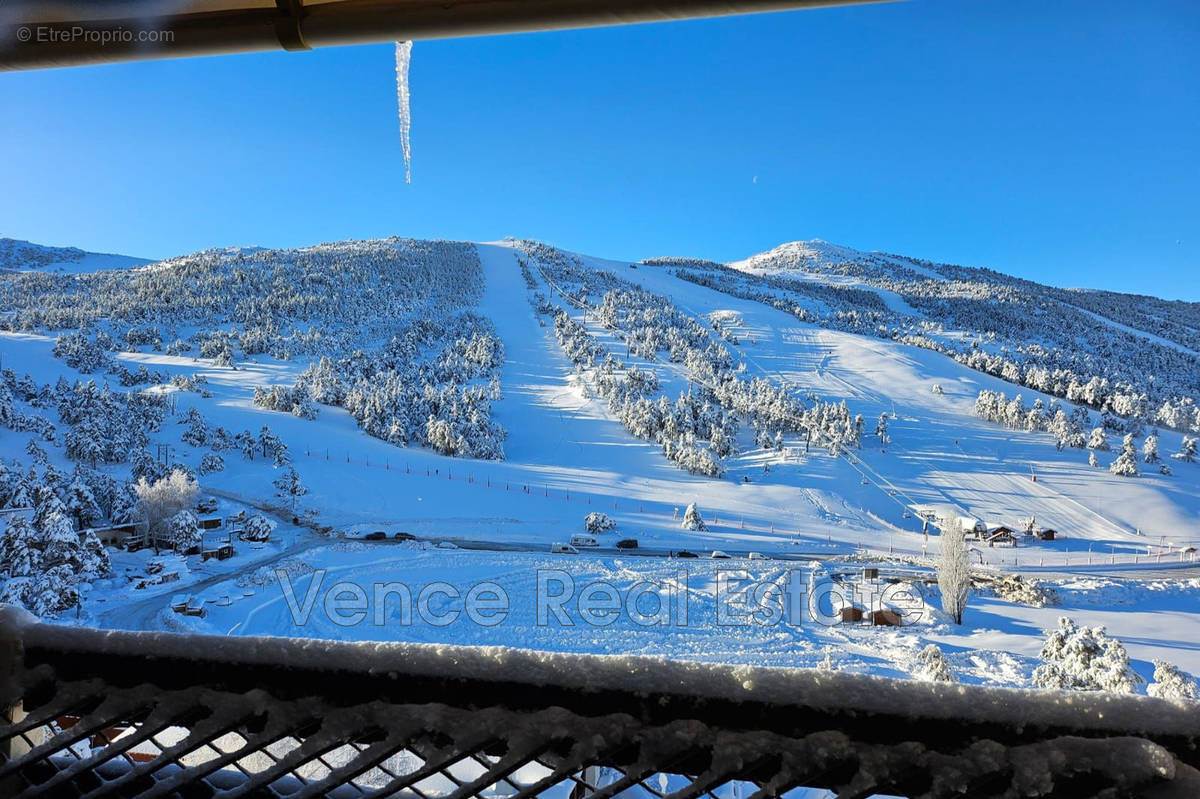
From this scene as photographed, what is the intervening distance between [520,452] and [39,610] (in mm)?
22015

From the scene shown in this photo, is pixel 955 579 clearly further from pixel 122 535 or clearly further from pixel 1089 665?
pixel 122 535

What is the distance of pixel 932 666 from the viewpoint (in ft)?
30.3

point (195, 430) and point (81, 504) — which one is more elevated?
point (195, 430)

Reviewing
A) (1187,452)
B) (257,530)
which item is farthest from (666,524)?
(1187,452)

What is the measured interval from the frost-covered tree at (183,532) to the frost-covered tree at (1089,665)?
67.1 ft

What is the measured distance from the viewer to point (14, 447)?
2227cm

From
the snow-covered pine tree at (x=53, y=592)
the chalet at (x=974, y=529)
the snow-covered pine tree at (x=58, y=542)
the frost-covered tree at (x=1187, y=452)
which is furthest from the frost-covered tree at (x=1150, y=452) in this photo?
the snow-covered pine tree at (x=58, y=542)

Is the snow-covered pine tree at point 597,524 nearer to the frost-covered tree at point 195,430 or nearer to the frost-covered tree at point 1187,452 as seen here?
the frost-covered tree at point 195,430

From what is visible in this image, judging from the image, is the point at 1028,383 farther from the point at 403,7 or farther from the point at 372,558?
the point at 403,7

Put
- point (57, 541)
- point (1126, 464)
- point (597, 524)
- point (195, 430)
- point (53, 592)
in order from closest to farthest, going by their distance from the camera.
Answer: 1. point (53, 592)
2. point (57, 541)
3. point (597, 524)
4. point (195, 430)
5. point (1126, 464)

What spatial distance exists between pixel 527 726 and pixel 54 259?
170837mm

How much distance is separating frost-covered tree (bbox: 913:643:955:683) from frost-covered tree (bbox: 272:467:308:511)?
21.2m

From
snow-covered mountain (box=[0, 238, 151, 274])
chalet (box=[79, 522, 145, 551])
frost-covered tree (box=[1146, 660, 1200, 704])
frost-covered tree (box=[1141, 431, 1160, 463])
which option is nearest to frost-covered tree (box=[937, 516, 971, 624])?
frost-covered tree (box=[1146, 660, 1200, 704])

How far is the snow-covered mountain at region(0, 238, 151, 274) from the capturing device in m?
114
